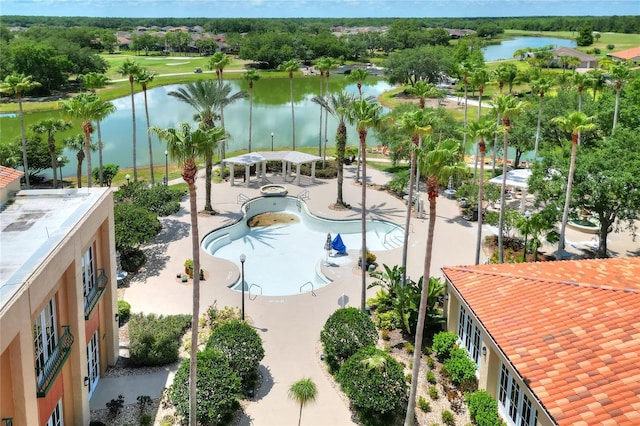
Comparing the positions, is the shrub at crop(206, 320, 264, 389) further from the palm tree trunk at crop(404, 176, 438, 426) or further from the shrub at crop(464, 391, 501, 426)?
the shrub at crop(464, 391, 501, 426)

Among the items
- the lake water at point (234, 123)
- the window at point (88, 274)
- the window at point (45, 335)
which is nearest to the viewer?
the window at point (45, 335)

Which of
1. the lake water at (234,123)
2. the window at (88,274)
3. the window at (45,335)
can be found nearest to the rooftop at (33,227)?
the window at (45,335)

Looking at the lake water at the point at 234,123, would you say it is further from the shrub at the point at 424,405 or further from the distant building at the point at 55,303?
A: the shrub at the point at 424,405

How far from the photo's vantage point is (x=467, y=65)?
43.9 metres

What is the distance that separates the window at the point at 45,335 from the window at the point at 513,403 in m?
13.3

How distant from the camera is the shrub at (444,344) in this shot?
840 inches

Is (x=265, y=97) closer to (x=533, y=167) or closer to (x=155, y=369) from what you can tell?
(x=533, y=167)

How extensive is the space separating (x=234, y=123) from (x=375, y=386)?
58.9 m

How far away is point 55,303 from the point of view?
15.6 meters

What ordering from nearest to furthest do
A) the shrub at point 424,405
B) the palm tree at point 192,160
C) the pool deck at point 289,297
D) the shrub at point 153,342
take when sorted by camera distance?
the palm tree at point 192,160, the shrub at point 424,405, the pool deck at point 289,297, the shrub at point 153,342

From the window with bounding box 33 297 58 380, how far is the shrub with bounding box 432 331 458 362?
43.5 feet

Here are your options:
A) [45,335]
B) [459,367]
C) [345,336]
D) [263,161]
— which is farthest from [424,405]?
[263,161]

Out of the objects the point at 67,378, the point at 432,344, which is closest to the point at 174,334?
the point at 67,378

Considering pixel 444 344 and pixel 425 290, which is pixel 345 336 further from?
pixel 425 290
